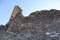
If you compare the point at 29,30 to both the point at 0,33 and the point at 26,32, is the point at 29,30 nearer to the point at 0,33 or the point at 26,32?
the point at 26,32

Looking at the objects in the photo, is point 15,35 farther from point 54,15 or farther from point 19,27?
point 54,15

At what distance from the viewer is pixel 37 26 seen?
9.48 m

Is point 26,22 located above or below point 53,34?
above

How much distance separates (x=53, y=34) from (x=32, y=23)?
1.44m

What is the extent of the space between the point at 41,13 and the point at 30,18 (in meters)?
0.68

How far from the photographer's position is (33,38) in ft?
29.7

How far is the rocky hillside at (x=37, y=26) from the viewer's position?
29.5 feet

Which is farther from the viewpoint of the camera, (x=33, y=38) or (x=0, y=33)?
(x=0, y=33)

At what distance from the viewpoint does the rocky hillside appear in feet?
29.5

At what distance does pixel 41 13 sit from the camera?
394 inches

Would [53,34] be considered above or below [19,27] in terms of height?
below

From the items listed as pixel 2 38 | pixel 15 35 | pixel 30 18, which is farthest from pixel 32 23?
pixel 2 38

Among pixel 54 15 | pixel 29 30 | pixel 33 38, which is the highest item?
pixel 54 15

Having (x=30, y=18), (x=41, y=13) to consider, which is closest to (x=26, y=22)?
(x=30, y=18)
